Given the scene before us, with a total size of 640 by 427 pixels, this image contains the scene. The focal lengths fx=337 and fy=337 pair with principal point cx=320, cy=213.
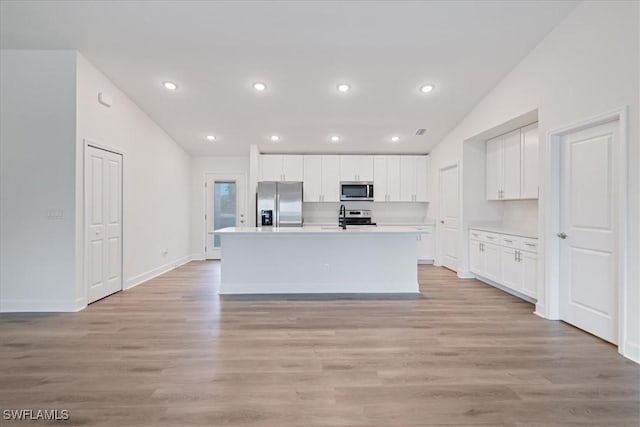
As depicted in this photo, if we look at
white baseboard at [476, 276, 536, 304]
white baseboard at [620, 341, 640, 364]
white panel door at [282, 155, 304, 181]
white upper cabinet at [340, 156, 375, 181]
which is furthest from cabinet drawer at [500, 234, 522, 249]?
white panel door at [282, 155, 304, 181]

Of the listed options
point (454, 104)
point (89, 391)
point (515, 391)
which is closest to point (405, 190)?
point (454, 104)

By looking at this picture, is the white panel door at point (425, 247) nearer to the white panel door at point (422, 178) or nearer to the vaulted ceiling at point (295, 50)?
the white panel door at point (422, 178)

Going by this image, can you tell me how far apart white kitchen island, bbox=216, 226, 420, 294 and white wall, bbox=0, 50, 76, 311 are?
186 centimetres

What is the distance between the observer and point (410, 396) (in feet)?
6.83

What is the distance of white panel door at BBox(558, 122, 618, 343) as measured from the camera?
294cm

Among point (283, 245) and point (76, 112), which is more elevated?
point (76, 112)

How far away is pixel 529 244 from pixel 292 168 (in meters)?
4.54

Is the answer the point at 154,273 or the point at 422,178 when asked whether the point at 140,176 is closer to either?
the point at 154,273

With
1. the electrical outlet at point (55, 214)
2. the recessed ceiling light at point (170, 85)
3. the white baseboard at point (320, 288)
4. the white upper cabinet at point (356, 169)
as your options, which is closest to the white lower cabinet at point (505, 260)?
the white baseboard at point (320, 288)

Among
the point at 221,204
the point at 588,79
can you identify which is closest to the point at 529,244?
the point at 588,79

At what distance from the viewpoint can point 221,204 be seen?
25.1 ft

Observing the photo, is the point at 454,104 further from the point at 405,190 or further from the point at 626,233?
the point at 626,233

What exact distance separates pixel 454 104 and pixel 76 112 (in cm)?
504

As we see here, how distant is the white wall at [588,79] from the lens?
8.63 feet
